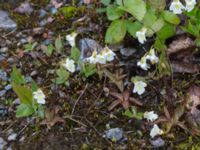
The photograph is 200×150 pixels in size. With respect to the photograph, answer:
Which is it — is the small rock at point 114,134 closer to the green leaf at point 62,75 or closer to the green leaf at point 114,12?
the green leaf at point 62,75

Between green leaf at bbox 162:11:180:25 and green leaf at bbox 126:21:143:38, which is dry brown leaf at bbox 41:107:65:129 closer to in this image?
green leaf at bbox 126:21:143:38

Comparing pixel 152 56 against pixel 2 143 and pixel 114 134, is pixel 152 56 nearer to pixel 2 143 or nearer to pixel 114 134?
pixel 114 134

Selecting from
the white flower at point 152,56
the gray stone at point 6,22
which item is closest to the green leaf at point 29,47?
the gray stone at point 6,22

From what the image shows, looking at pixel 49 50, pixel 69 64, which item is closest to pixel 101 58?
pixel 69 64

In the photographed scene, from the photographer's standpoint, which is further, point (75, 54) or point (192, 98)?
point (75, 54)

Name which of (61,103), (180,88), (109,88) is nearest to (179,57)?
(180,88)

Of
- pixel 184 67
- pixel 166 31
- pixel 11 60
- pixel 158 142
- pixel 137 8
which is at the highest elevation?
pixel 137 8

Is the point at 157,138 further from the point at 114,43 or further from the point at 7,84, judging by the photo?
the point at 7,84
